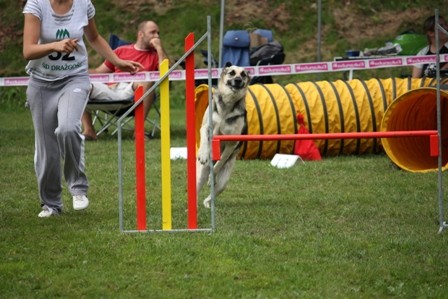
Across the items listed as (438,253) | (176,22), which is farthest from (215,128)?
(176,22)

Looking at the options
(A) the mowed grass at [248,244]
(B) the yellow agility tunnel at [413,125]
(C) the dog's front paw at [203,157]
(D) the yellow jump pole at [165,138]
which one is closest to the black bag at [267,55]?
(B) the yellow agility tunnel at [413,125]

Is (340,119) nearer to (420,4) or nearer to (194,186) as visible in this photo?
(194,186)

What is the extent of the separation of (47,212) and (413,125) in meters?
5.06

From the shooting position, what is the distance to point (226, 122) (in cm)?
837

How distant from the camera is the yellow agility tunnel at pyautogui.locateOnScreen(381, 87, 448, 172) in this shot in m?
9.94

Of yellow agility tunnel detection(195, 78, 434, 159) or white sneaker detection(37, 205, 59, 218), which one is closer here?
white sneaker detection(37, 205, 59, 218)

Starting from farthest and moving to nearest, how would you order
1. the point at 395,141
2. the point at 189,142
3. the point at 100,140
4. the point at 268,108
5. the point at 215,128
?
1. the point at 100,140
2. the point at 268,108
3. the point at 395,141
4. the point at 215,128
5. the point at 189,142

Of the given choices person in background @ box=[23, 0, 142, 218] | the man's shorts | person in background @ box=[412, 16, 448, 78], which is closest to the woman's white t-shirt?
person in background @ box=[23, 0, 142, 218]

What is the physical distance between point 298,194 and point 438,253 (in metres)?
2.75

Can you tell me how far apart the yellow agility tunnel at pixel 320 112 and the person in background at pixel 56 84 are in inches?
168

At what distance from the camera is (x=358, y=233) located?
6.43 m

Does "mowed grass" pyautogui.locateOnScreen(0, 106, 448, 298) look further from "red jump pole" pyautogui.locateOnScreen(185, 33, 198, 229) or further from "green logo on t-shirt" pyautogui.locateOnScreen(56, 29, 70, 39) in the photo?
"green logo on t-shirt" pyautogui.locateOnScreen(56, 29, 70, 39)

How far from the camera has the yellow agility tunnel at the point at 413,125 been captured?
32.6 ft

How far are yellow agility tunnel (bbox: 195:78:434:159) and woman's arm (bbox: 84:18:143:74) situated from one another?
3.91 metres
